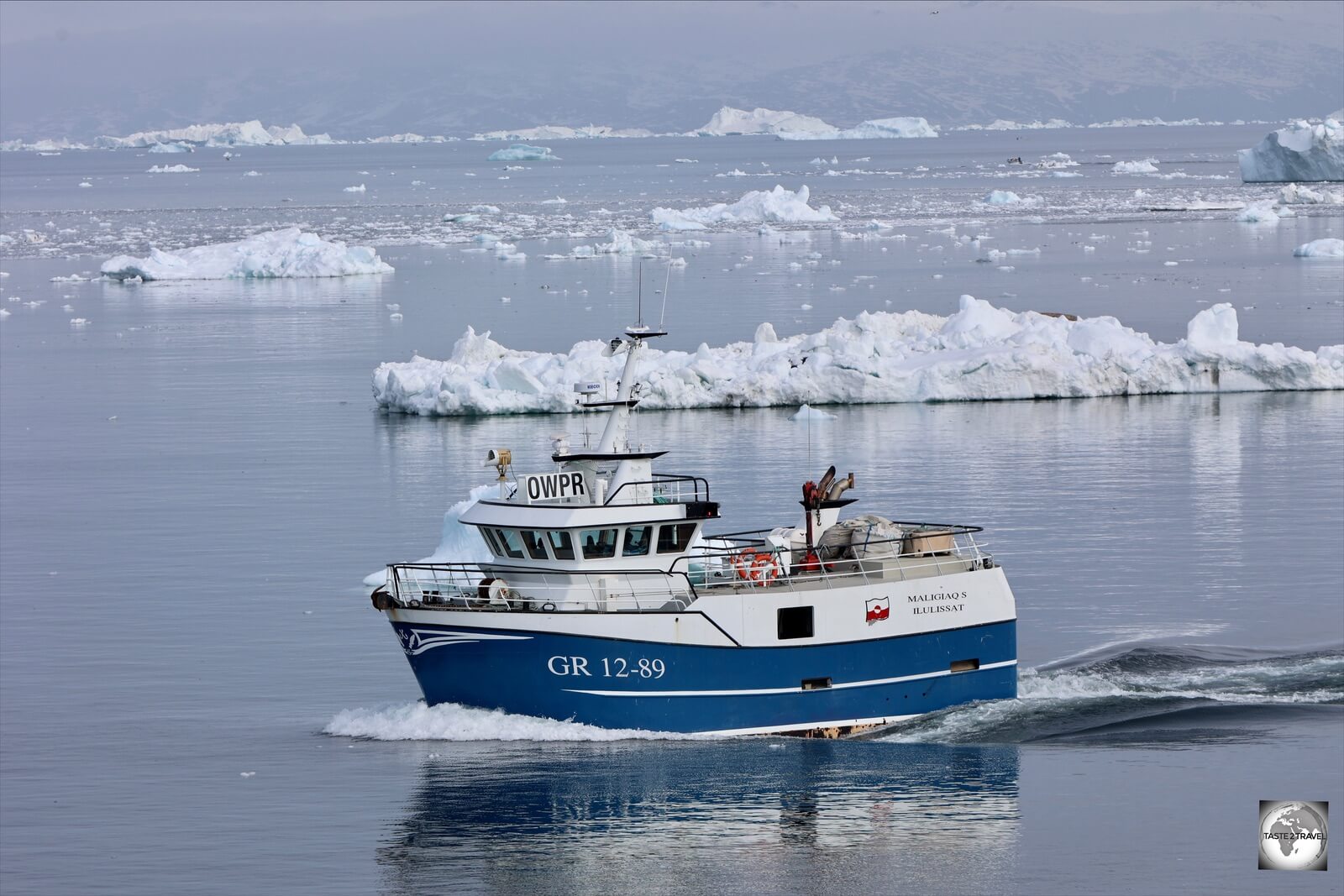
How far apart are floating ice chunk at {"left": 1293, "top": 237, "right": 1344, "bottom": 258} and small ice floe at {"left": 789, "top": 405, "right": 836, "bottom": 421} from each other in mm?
53839

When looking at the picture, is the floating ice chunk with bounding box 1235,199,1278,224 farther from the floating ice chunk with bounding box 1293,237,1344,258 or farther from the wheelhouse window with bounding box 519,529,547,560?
the wheelhouse window with bounding box 519,529,547,560

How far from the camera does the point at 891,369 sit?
195 feet

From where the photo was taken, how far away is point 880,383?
2331 inches

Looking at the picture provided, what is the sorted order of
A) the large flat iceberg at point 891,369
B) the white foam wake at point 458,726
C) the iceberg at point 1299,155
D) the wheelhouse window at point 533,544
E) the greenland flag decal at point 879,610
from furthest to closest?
the iceberg at point 1299,155, the large flat iceberg at point 891,369, the wheelhouse window at point 533,544, the greenland flag decal at point 879,610, the white foam wake at point 458,726

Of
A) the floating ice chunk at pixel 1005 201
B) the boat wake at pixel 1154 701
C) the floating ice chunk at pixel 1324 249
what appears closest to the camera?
the boat wake at pixel 1154 701

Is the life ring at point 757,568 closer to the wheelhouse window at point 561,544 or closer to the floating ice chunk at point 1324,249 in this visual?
the wheelhouse window at point 561,544

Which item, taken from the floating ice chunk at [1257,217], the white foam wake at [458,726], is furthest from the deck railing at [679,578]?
the floating ice chunk at [1257,217]

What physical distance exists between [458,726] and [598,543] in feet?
10.8

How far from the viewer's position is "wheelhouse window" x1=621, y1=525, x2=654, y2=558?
2809 cm

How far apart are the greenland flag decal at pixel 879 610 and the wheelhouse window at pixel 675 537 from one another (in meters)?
2.85

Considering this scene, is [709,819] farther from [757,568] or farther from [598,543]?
[598,543]

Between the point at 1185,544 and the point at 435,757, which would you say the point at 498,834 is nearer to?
the point at 435,757

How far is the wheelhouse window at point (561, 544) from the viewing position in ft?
91.5

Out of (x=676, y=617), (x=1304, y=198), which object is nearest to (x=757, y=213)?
(x=1304, y=198)
